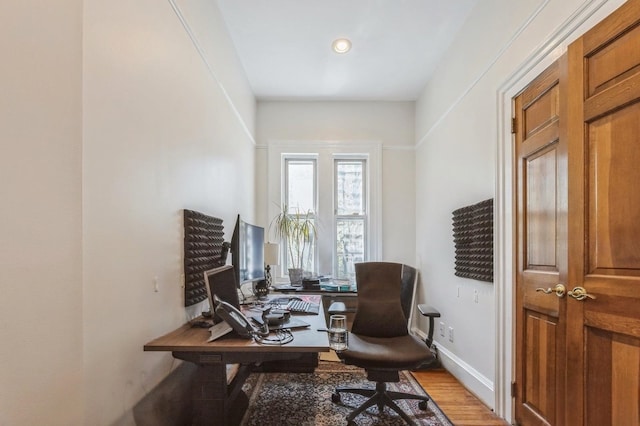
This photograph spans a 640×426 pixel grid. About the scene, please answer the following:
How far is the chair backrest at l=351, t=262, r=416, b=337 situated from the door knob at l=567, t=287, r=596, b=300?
131 centimetres

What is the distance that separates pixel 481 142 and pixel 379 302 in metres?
1.42

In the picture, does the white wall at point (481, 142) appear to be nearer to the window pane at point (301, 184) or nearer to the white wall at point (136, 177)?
the window pane at point (301, 184)

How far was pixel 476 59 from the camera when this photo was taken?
9.27ft

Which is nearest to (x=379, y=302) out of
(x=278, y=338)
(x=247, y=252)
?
(x=247, y=252)

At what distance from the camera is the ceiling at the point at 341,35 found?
2825 millimetres

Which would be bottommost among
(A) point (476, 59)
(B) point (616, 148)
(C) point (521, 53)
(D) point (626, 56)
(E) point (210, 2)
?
(B) point (616, 148)

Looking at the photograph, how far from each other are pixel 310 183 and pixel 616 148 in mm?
3543

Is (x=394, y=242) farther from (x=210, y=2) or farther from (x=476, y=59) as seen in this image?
(x=210, y=2)

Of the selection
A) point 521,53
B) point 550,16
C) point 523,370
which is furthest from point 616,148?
point 523,370

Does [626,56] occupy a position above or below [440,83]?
below

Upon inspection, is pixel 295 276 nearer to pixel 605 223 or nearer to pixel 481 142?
pixel 481 142

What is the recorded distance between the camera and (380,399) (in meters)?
2.46

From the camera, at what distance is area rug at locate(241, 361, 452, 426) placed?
94.0 inches

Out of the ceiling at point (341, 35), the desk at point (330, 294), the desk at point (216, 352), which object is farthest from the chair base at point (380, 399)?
the ceiling at point (341, 35)
